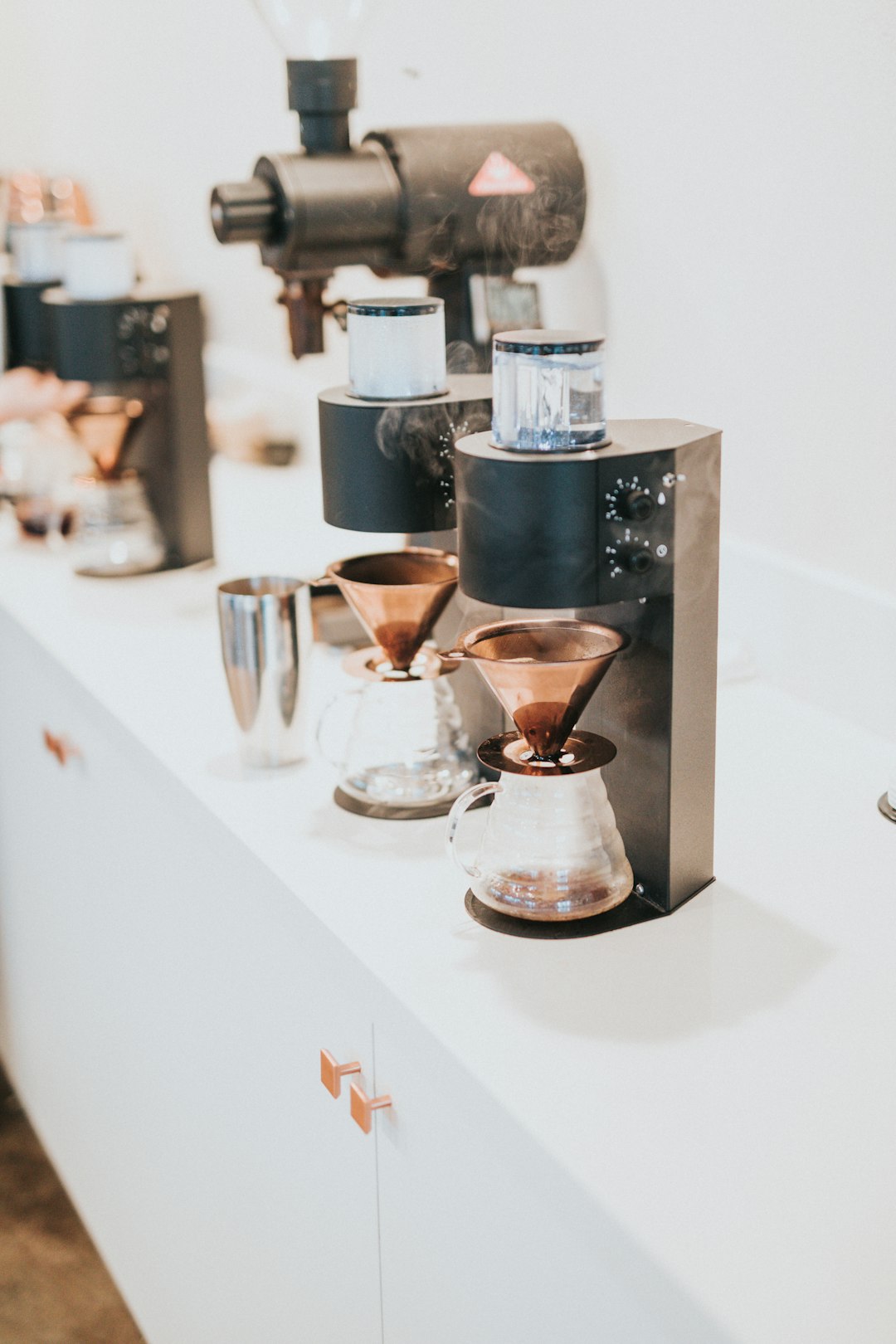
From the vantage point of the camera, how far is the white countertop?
2.09 ft

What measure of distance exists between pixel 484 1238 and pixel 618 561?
0.39 m

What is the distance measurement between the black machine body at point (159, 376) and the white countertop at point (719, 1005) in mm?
546

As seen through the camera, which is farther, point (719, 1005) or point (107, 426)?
point (107, 426)

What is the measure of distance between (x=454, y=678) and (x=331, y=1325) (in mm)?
505

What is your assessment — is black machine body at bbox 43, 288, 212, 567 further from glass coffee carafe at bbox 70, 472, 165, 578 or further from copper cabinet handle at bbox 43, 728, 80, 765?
copper cabinet handle at bbox 43, 728, 80, 765

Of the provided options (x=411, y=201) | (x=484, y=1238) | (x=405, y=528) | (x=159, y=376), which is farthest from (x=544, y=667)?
(x=159, y=376)

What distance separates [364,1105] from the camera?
2.91ft

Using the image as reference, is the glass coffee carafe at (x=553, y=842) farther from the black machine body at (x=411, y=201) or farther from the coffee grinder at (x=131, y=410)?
the coffee grinder at (x=131, y=410)

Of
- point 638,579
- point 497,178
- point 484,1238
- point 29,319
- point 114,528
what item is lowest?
point 484,1238

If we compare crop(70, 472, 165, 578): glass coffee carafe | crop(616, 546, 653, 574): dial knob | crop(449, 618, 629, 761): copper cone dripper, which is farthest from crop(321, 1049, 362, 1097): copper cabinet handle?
crop(70, 472, 165, 578): glass coffee carafe

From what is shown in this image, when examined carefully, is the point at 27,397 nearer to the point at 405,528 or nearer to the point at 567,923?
the point at 405,528

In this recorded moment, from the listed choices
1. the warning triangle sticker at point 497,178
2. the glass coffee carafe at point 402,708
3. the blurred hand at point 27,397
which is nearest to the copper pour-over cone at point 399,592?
the glass coffee carafe at point 402,708

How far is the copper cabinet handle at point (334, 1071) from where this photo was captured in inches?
35.7

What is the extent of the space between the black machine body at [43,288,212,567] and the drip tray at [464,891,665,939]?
1002 millimetres
